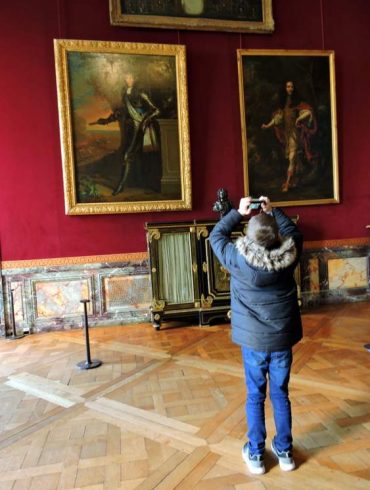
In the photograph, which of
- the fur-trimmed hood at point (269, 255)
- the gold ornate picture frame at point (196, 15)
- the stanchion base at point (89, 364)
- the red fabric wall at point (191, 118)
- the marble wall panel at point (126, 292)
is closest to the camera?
the fur-trimmed hood at point (269, 255)

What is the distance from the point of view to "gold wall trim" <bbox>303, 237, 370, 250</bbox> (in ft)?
21.0

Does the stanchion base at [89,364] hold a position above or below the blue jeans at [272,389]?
below

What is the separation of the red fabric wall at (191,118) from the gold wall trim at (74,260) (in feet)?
0.26

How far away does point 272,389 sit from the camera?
2203mm

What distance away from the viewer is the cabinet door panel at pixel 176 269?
5402 mm

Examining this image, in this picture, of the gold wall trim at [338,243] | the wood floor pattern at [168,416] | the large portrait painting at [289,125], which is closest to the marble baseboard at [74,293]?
the wood floor pattern at [168,416]

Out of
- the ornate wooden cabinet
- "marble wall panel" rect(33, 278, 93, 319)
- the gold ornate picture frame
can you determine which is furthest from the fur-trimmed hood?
the gold ornate picture frame

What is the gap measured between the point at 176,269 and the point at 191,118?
2.32 meters

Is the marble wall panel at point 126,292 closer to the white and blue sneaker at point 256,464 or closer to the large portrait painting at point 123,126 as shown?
the large portrait painting at point 123,126

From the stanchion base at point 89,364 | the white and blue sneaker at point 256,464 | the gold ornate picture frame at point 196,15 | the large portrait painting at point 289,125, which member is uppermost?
the gold ornate picture frame at point 196,15

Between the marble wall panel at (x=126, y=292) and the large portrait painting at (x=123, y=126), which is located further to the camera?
the marble wall panel at (x=126, y=292)

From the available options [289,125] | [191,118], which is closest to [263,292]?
[191,118]

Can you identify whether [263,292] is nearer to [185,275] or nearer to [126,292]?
[185,275]

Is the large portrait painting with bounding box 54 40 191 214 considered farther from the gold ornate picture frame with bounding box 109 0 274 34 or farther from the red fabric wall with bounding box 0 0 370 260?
the gold ornate picture frame with bounding box 109 0 274 34
